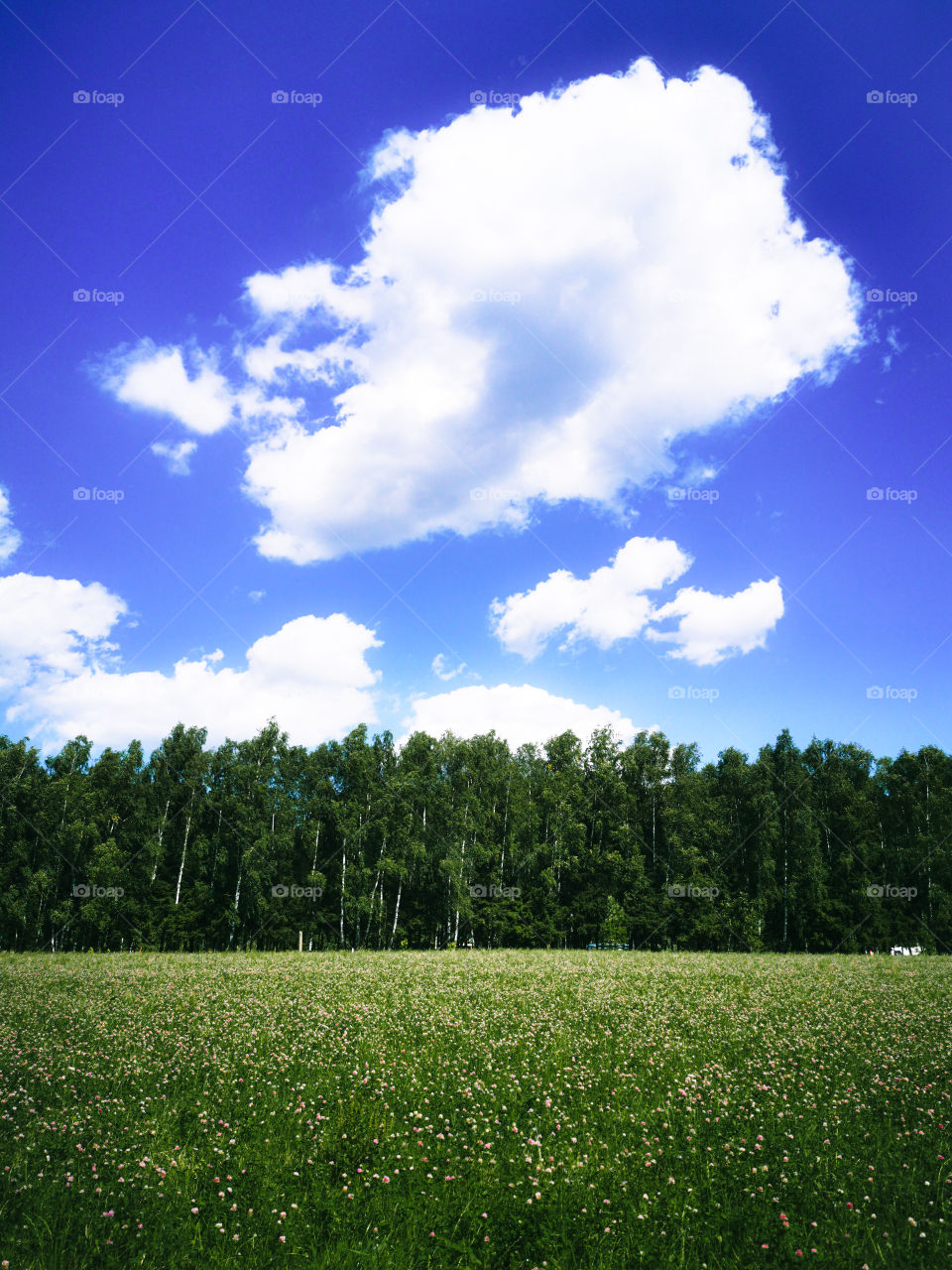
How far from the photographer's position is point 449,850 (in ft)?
172

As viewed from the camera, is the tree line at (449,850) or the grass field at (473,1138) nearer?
the grass field at (473,1138)

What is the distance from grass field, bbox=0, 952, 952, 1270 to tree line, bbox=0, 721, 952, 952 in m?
37.2

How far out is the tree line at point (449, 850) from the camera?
166 ft

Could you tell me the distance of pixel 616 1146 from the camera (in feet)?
26.9

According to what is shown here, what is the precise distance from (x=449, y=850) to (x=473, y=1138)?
1789 inches

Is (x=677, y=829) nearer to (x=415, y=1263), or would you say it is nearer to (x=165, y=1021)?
(x=165, y=1021)

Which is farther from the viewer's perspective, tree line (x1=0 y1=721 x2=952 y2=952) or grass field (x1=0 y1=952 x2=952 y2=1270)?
tree line (x1=0 y1=721 x2=952 y2=952)

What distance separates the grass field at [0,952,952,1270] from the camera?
250 inches

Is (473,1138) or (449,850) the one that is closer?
(473,1138)

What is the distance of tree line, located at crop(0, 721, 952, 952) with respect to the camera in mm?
50500

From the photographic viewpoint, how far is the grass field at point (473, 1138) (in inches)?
250

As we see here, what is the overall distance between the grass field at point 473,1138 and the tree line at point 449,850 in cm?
3725

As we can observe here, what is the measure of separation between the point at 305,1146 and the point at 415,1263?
267 cm

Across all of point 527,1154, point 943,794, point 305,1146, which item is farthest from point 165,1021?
point 943,794
